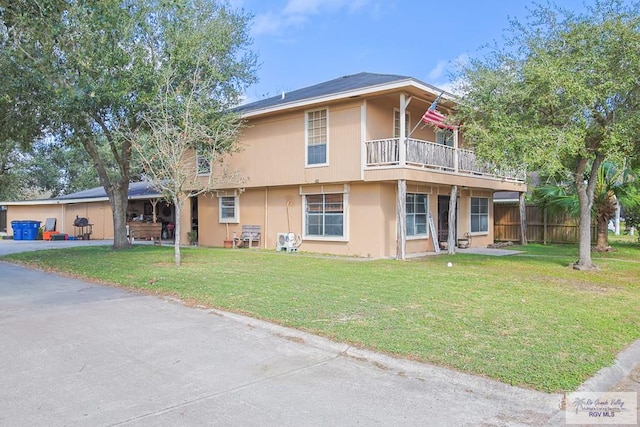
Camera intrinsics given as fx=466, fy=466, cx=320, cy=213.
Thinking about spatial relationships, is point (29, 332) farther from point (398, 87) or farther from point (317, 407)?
point (398, 87)

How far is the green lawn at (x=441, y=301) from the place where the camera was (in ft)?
16.4

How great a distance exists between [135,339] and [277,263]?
7.19 m

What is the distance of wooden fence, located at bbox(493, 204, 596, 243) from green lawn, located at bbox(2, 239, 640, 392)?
7250 millimetres

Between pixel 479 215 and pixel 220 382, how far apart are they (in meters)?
17.7

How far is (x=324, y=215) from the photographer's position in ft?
53.1

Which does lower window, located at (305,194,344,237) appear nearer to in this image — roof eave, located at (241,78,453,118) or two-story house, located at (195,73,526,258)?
two-story house, located at (195,73,526,258)

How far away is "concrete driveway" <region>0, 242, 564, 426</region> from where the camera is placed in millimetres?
3717

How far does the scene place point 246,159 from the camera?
60.3 feet

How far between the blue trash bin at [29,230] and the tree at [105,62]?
13491mm

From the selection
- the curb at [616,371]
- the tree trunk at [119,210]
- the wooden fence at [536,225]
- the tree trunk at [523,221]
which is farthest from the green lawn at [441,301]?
A: the wooden fence at [536,225]

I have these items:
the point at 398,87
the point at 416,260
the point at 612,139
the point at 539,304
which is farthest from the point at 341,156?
the point at 539,304

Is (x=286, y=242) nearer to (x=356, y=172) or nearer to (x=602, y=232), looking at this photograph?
(x=356, y=172)

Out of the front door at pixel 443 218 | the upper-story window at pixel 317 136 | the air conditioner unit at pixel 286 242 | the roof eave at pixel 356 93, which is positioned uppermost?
the roof eave at pixel 356 93

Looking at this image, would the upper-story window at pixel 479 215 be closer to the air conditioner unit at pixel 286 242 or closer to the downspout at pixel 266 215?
the air conditioner unit at pixel 286 242
